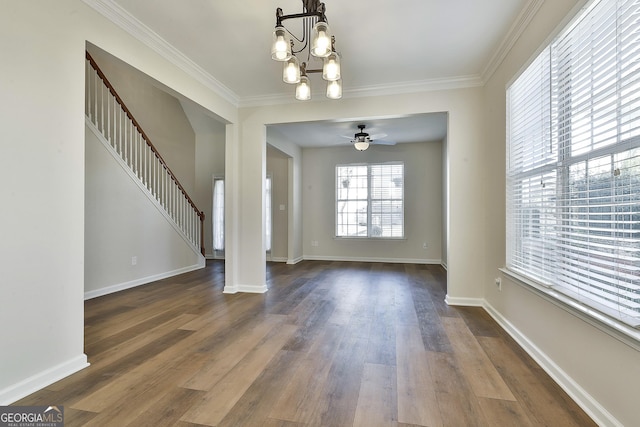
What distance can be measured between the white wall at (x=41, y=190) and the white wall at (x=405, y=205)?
5328 millimetres

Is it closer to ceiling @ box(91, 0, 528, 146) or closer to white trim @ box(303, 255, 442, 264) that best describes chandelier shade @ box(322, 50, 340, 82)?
ceiling @ box(91, 0, 528, 146)

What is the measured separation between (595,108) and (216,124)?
22.1 ft

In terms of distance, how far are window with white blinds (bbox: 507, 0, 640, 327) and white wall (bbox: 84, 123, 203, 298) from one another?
16.1 feet

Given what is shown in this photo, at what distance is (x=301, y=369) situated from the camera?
2127mm

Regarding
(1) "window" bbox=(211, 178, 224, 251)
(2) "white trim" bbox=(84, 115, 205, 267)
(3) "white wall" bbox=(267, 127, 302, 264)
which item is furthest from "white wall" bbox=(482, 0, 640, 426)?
(1) "window" bbox=(211, 178, 224, 251)

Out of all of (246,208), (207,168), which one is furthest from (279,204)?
(246,208)

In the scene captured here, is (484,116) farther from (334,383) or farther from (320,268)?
(320,268)

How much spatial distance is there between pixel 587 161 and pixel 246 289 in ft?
12.8

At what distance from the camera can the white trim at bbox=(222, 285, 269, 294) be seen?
13.9 ft

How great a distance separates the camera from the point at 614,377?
1503mm

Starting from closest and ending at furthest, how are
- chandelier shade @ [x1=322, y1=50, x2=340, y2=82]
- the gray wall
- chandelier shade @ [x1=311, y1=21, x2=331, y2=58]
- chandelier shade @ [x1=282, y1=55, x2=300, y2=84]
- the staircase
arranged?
chandelier shade @ [x1=311, y1=21, x2=331, y2=58]
chandelier shade @ [x1=322, y1=50, x2=340, y2=82]
chandelier shade @ [x1=282, y1=55, x2=300, y2=84]
the staircase
the gray wall

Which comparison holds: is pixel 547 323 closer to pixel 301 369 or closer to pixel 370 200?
pixel 301 369

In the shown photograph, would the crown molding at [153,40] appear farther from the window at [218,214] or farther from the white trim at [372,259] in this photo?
the white trim at [372,259]

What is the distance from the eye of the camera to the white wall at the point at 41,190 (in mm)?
1729
